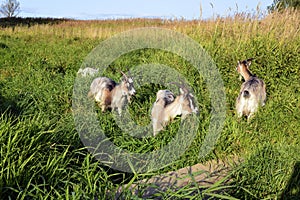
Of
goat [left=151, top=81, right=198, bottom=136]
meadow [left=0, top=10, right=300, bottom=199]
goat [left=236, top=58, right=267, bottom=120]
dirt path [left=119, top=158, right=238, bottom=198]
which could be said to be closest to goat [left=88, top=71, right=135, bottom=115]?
Result: meadow [left=0, top=10, right=300, bottom=199]

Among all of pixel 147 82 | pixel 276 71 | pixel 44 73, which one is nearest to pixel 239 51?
pixel 276 71

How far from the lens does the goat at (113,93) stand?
473 cm

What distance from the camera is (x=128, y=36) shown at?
31.4 ft

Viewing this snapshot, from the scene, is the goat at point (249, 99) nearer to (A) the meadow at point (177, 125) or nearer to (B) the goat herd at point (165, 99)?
(B) the goat herd at point (165, 99)

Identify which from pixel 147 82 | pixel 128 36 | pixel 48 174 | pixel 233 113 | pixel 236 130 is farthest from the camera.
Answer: pixel 128 36

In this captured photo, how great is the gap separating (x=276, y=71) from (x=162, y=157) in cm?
353

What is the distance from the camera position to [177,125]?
4.03 metres

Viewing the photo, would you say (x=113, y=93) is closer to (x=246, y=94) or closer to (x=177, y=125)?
(x=177, y=125)

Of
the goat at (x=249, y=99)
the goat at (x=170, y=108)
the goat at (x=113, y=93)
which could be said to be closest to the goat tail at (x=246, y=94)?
the goat at (x=249, y=99)

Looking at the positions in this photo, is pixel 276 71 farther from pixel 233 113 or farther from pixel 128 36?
pixel 128 36

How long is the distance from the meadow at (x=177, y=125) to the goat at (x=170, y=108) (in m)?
0.16

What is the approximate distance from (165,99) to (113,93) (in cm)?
90

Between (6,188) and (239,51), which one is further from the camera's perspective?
(239,51)

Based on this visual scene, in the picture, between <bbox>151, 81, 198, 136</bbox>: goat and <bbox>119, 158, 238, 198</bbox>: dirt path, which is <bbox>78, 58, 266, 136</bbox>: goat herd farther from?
<bbox>119, 158, 238, 198</bbox>: dirt path
